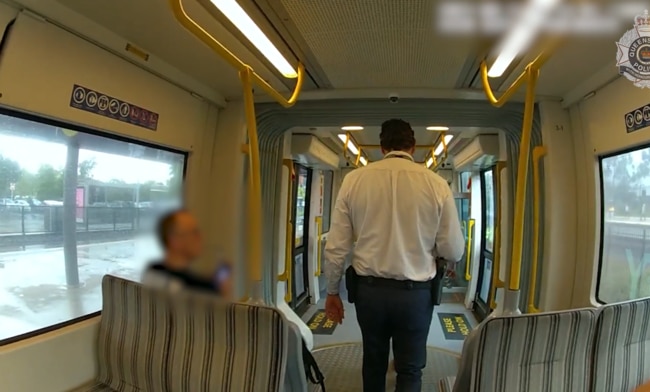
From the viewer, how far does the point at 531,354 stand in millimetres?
1588

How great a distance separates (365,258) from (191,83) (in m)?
1.15

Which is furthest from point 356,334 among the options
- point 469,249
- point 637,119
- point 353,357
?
point 637,119

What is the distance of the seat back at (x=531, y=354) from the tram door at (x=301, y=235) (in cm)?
386

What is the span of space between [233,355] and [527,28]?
1.59 meters

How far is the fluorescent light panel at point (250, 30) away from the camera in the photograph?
1.36 m

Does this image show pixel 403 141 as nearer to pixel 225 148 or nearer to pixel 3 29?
pixel 225 148

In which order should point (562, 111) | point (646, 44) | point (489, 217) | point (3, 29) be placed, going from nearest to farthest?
point (646, 44) → point (3, 29) → point (562, 111) → point (489, 217)

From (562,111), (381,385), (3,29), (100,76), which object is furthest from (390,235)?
(562,111)

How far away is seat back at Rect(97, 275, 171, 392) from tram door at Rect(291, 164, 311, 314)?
11.6 ft

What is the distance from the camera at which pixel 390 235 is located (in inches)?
67.2

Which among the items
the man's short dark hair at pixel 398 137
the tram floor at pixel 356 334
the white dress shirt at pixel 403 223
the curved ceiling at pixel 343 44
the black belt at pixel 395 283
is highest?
the curved ceiling at pixel 343 44

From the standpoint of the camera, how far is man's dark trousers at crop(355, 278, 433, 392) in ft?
5.60

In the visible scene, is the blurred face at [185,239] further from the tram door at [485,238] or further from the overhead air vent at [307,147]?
the tram door at [485,238]

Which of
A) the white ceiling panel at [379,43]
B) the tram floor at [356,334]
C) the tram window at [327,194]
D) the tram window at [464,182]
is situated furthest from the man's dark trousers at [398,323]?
the tram window at [327,194]
